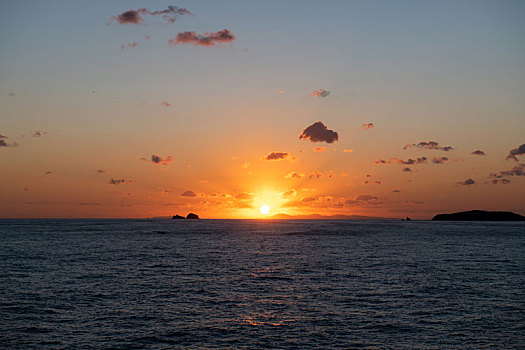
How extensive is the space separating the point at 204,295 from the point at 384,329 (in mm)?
18302

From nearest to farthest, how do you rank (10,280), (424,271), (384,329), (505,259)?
1. (384,329)
2. (10,280)
3. (424,271)
4. (505,259)

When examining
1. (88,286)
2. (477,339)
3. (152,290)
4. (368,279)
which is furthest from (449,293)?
(88,286)

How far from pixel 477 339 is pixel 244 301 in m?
19.1

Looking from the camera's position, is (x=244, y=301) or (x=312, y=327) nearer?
(x=312, y=327)

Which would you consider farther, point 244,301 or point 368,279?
point 368,279

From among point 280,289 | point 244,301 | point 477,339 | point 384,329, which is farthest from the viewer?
point 280,289

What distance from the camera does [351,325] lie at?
1188 inches

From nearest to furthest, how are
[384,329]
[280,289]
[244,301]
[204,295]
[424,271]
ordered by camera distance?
1. [384,329]
2. [244,301]
3. [204,295]
4. [280,289]
5. [424,271]

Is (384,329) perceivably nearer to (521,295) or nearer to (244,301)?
(244,301)

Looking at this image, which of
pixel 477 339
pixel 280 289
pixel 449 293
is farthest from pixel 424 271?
pixel 477 339

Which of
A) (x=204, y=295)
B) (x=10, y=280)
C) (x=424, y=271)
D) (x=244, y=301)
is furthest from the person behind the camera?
(x=424, y=271)

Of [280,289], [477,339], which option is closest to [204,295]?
[280,289]

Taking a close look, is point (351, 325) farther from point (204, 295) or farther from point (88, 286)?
point (88, 286)

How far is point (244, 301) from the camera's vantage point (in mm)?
37719
